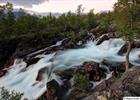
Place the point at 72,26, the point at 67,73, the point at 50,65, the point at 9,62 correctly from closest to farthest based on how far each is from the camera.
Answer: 1. the point at 67,73
2. the point at 50,65
3. the point at 9,62
4. the point at 72,26

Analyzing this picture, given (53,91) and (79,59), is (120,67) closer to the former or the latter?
(79,59)

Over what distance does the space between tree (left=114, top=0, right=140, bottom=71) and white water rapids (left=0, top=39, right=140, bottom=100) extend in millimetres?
8044

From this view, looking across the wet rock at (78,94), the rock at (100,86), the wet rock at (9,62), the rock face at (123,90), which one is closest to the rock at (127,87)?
the rock face at (123,90)

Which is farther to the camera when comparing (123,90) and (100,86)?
(100,86)

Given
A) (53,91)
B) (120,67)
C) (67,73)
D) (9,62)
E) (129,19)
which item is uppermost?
(129,19)

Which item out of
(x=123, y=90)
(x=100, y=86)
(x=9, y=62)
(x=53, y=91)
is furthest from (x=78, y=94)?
(x=9, y=62)

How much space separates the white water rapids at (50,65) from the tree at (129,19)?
8044mm

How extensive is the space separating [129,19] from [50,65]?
14655 mm

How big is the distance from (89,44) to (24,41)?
48.4ft

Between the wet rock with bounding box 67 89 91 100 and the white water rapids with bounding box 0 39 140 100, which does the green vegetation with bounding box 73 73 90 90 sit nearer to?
the wet rock with bounding box 67 89 91 100

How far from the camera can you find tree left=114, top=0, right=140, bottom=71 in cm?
4038

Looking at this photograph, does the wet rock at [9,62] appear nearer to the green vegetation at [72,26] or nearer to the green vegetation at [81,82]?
the green vegetation at [72,26]

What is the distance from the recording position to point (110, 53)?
187 feet

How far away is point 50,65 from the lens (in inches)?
1960
